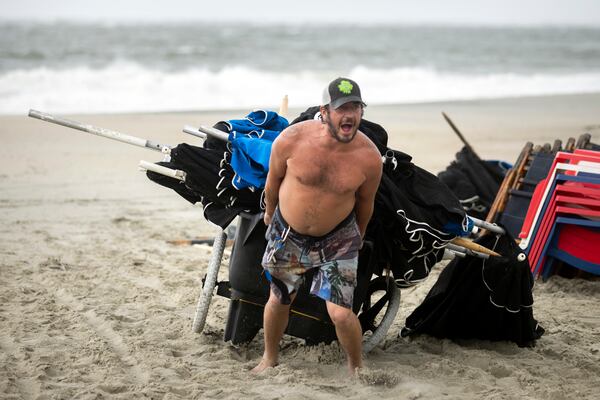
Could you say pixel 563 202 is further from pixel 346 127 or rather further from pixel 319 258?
pixel 346 127

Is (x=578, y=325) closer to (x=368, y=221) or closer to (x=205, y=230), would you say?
(x=368, y=221)

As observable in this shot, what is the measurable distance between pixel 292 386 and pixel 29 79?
59.1 ft

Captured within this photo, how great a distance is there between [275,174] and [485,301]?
1.58m

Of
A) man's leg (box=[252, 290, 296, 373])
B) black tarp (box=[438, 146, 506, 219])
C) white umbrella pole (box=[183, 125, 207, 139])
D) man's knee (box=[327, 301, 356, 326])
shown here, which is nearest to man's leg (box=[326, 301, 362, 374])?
man's knee (box=[327, 301, 356, 326])

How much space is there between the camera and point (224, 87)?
20.9 m

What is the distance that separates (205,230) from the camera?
24.5 ft

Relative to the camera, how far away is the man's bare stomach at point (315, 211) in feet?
12.2

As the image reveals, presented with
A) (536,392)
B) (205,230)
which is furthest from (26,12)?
(536,392)

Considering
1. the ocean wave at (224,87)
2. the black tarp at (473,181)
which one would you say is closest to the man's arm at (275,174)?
the black tarp at (473,181)

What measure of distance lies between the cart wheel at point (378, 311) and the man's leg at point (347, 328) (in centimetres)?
42

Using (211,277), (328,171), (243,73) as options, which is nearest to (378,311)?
(211,277)

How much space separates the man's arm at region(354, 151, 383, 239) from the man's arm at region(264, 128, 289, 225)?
39cm

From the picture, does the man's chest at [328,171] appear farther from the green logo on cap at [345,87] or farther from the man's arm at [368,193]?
→ the green logo on cap at [345,87]

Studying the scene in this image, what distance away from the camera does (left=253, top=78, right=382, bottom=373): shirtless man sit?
3.66 meters
